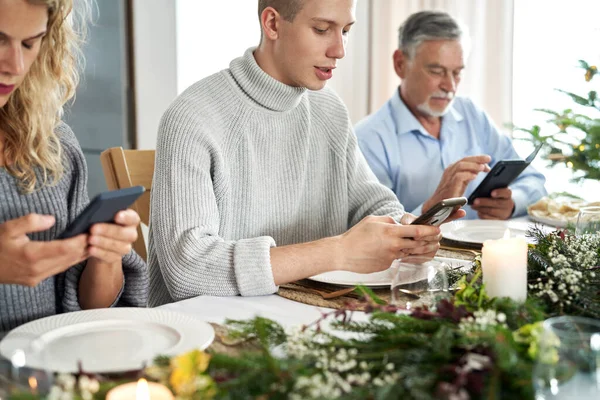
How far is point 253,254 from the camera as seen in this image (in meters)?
1.48

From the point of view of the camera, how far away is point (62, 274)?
5.01 ft

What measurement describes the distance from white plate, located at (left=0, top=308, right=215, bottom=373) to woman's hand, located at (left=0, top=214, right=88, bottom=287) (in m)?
0.09


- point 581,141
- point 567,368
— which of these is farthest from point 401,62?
point 567,368

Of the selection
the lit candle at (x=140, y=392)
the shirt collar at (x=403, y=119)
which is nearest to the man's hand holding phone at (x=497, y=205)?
the shirt collar at (x=403, y=119)

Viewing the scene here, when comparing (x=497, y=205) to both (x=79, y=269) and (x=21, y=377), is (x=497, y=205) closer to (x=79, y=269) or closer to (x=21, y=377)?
(x=79, y=269)

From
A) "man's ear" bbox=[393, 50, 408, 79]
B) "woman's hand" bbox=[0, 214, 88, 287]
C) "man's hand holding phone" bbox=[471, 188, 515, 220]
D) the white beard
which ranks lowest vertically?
"man's hand holding phone" bbox=[471, 188, 515, 220]

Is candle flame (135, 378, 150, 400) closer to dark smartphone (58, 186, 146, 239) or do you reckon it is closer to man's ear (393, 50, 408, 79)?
dark smartphone (58, 186, 146, 239)

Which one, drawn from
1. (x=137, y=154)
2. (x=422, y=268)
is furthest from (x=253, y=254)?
(x=137, y=154)

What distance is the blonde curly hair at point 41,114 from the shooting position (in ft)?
4.77

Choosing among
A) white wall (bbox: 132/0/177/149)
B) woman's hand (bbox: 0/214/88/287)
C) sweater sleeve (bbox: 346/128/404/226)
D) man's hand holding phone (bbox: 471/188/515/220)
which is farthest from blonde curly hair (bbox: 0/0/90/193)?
white wall (bbox: 132/0/177/149)

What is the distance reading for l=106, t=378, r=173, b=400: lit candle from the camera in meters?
0.75

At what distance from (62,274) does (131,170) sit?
71 cm

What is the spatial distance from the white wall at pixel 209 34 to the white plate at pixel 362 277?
261 centimetres

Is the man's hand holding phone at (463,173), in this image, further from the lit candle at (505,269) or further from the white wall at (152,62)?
the white wall at (152,62)
